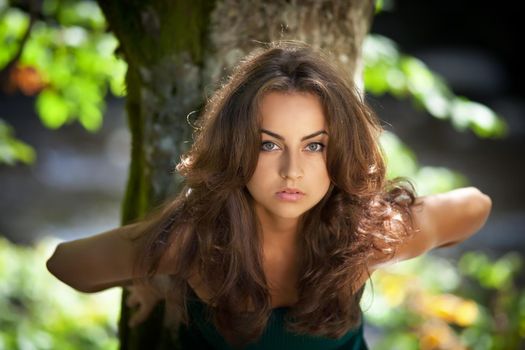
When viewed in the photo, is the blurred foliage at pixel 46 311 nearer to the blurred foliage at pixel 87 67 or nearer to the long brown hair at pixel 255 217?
the blurred foliage at pixel 87 67

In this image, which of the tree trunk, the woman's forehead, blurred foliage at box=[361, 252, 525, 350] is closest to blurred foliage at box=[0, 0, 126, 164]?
the tree trunk

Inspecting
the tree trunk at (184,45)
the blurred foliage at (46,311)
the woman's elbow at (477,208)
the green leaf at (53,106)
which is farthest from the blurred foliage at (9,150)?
the woman's elbow at (477,208)

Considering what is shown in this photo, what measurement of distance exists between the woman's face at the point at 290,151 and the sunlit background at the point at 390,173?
31 cm

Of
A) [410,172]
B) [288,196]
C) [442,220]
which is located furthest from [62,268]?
[410,172]

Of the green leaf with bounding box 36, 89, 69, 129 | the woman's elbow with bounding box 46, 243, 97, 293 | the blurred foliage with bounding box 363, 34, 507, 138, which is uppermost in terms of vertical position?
the blurred foliage with bounding box 363, 34, 507, 138

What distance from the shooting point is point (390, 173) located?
2.89m

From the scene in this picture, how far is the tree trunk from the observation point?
1966mm

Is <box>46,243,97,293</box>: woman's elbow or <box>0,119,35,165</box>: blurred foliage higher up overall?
<box>0,119,35,165</box>: blurred foliage

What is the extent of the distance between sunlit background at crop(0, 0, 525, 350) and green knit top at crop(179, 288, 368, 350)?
345 mm

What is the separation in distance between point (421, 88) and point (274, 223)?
1093 mm

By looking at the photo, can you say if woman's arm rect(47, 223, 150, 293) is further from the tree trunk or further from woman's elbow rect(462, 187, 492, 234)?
woman's elbow rect(462, 187, 492, 234)

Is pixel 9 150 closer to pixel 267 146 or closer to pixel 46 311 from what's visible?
pixel 46 311

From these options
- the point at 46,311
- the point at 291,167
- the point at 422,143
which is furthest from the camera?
the point at 422,143

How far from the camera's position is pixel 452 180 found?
3.08 m
